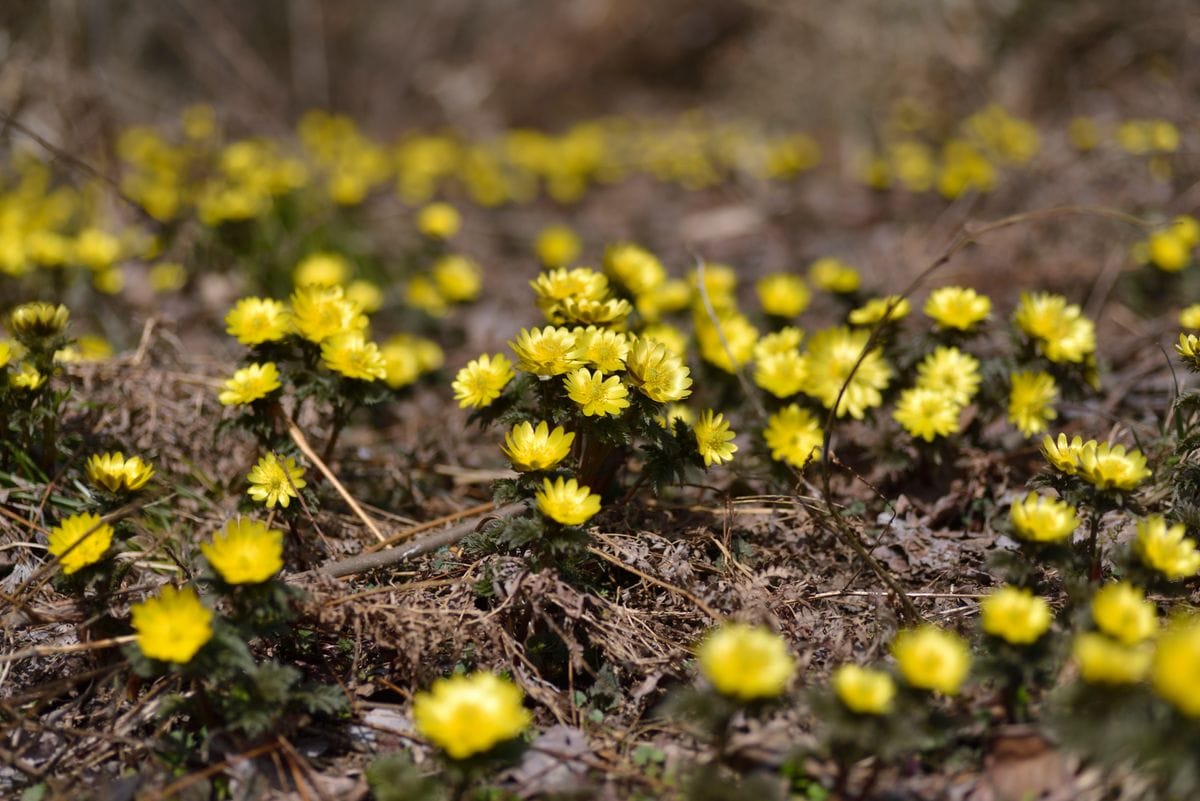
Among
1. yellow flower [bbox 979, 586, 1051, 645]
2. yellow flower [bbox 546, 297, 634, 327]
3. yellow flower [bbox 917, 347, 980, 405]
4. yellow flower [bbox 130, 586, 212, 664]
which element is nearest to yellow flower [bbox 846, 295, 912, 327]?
yellow flower [bbox 917, 347, 980, 405]

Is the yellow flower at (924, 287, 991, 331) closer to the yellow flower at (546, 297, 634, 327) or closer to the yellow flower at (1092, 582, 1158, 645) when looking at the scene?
the yellow flower at (546, 297, 634, 327)

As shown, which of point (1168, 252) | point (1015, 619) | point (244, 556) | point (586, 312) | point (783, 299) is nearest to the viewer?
point (1015, 619)

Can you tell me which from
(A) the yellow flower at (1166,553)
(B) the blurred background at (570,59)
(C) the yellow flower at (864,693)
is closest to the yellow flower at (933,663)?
(C) the yellow flower at (864,693)

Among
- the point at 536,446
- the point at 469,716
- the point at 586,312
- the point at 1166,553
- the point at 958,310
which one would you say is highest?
the point at 958,310

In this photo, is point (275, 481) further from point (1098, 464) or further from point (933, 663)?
point (1098, 464)

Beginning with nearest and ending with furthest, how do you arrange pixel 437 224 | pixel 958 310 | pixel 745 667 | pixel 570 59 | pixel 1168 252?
pixel 745 667, pixel 958 310, pixel 1168 252, pixel 437 224, pixel 570 59

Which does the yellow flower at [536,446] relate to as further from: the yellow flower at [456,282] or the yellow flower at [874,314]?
the yellow flower at [456,282]

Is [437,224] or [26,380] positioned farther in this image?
[437,224]

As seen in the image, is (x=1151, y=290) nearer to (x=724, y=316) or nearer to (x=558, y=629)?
(x=724, y=316)

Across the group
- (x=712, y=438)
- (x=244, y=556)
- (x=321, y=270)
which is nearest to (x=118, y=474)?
(x=244, y=556)
